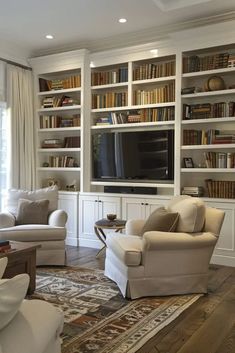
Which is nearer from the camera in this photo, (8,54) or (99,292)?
(99,292)

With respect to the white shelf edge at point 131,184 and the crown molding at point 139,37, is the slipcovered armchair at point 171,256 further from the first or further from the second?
the crown molding at point 139,37

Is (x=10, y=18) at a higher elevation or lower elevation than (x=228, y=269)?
higher

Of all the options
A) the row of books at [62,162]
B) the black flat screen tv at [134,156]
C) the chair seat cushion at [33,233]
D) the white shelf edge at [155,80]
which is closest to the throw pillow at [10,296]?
the chair seat cushion at [33,233]

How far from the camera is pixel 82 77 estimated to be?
575 centimetres

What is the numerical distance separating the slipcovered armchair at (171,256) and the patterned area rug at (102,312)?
109 mm

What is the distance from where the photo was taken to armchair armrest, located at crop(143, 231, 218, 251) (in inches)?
134

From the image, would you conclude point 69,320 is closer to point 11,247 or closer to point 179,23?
point 11,247

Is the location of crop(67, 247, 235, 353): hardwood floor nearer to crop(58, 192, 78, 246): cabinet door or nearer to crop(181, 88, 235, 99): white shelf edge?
crop(181, 88, 235, 99): white shelf edge

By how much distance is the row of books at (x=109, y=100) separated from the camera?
18.3 ft

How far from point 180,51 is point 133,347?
3.74 meters

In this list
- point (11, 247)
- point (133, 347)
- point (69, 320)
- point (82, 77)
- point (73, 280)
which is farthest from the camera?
point (82, 77)

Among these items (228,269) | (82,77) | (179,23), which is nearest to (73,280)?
(228,269)

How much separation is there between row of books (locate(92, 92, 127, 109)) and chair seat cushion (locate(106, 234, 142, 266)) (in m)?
2.37

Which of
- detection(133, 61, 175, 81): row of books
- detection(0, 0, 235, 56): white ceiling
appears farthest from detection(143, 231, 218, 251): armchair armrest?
detection(0, 0, 235, 56): white ceiling
